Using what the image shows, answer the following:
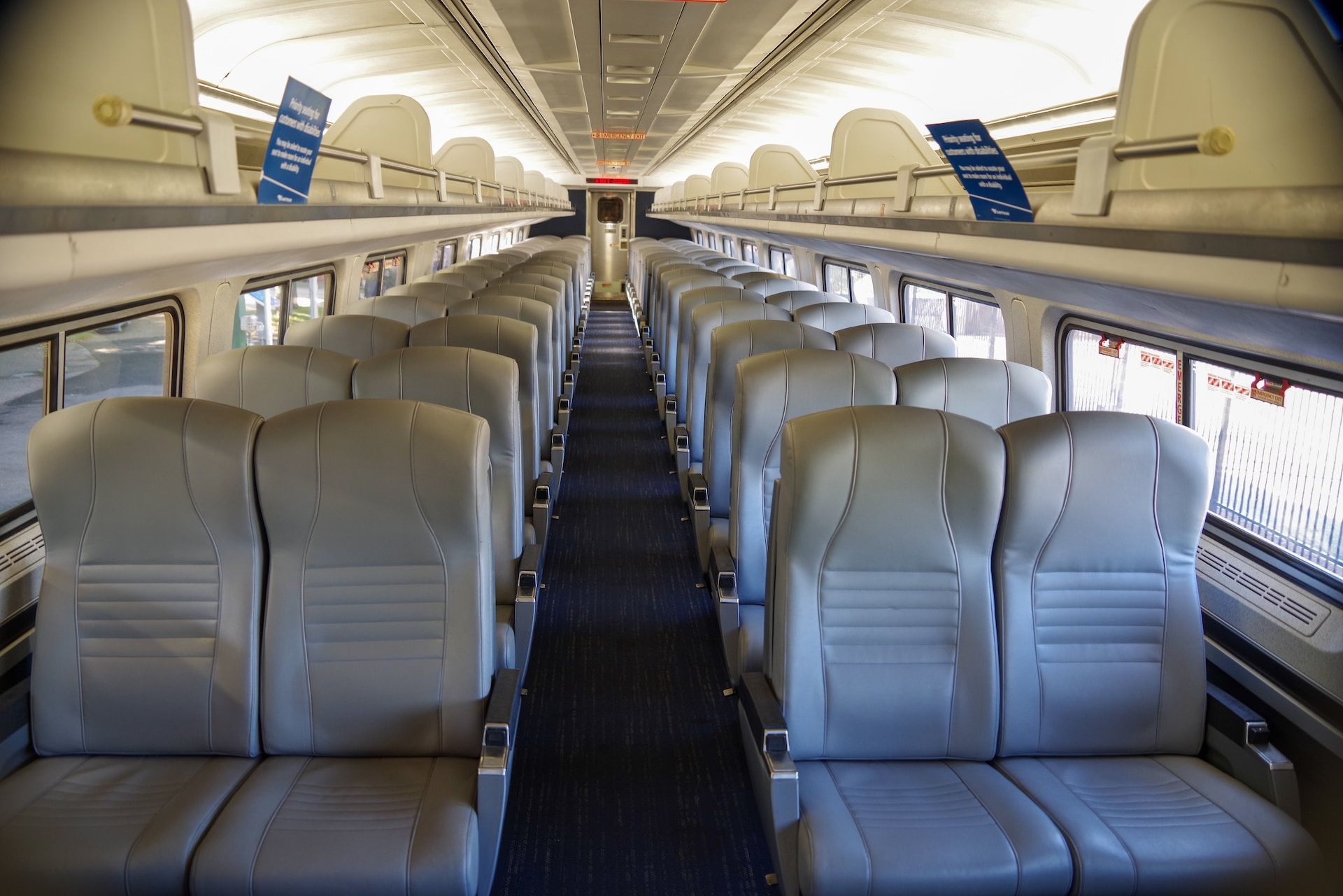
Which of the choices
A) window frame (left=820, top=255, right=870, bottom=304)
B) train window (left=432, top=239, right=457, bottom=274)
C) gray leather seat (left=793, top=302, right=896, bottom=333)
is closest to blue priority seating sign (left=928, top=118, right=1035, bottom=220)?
gray leather seat (left=793, top=302, right=896, bottom=333)

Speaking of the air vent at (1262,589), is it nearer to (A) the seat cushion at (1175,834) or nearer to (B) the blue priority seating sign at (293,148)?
(A) the seat cushion at (1175,834)

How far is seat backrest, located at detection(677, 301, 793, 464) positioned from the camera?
20.3ft

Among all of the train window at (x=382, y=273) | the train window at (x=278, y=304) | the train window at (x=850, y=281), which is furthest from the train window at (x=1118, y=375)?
the train window at (x=382, y=273)

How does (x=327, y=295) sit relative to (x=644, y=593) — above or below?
above

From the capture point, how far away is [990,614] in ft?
8.97

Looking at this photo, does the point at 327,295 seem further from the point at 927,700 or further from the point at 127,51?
the point at 927,700

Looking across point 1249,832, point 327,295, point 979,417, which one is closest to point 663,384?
point 327,295

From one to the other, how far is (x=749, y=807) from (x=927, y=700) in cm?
104

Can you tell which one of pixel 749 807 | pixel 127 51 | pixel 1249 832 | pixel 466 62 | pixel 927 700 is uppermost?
pixel 466 62

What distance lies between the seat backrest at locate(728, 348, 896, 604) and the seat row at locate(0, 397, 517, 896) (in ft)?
4.74

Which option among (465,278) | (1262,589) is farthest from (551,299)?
(1262,589)

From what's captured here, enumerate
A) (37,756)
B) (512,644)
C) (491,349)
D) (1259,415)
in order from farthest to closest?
(491,349) → (1259,415) → (512,644) → (37,756)

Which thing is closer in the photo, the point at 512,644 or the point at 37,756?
the point at 37,756

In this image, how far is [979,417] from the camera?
397 centimetres
